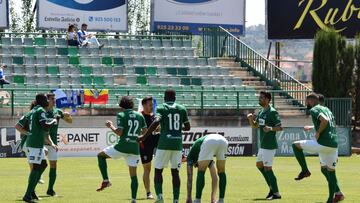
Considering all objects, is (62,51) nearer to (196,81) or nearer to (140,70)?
(140,70)

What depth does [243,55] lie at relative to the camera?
48531 millimetres

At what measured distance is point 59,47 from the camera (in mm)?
43375

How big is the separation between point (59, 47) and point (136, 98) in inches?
237

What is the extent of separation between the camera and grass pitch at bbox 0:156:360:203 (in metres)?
19.5

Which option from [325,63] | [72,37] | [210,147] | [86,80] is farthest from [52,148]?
[325,63]

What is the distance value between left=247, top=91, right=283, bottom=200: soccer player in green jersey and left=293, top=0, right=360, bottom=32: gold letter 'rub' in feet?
99.2

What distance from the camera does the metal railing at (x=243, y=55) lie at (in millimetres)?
46156

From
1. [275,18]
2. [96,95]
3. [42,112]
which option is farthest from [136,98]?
[42,112]

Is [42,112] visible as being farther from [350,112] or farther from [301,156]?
[350,112]

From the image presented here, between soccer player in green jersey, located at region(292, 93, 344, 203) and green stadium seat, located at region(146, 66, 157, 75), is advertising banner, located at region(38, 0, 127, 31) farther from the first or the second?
soccer player in green jersey, located at region(292, 93, 344, 203)

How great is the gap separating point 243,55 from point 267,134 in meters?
29.1

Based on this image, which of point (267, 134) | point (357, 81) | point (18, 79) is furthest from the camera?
point (357, 81)

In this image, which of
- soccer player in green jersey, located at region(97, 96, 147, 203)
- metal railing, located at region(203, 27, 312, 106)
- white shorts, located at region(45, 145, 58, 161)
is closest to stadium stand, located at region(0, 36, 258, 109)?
metal railing, located at region(203, 27, 312, 106)

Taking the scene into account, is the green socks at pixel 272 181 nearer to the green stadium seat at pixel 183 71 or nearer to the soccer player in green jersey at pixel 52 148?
the soccer player in green jersey at pixel 52 148
